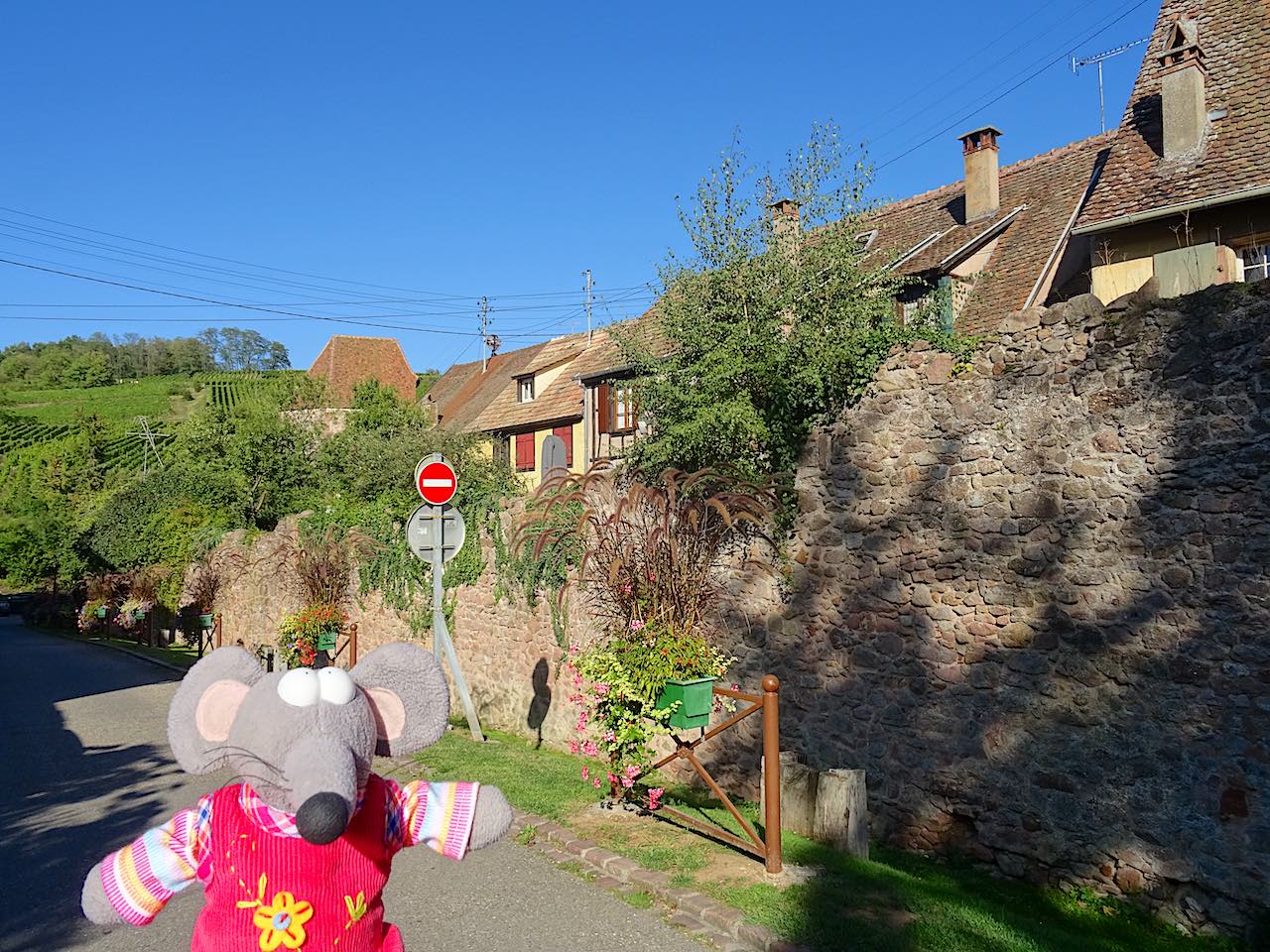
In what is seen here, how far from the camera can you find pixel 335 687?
113 inches

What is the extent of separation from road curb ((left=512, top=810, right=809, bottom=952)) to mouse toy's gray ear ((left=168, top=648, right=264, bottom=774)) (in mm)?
1778

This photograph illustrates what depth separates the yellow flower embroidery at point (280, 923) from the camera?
8.98 ft

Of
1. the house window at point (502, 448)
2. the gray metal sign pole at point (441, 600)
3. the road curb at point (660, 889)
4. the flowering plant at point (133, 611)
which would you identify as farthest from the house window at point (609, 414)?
the road curb at point (660, 889)

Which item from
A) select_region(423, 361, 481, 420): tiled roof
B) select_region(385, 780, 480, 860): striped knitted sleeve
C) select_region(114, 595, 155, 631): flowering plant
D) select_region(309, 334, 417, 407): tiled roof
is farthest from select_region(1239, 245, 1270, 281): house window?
select_region(309, 334, 417, 407): tiled roof

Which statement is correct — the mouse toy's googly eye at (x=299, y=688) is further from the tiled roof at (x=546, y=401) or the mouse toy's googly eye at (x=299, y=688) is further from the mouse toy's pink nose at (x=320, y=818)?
the tiled roof at (x=546, y=401)

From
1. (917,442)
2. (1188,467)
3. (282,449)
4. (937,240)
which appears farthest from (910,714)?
(282,449)

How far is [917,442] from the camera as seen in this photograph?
7.23 meters

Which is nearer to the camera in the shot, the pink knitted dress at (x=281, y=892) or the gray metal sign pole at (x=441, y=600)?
the pink knitted dress at (x=281, y=892)

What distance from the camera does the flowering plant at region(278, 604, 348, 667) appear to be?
1551 centimetres

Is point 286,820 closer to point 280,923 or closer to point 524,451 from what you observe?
point 280,923

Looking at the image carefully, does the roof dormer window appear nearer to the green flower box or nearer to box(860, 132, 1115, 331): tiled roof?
box(860, 132, 1115, 331): tiled roof

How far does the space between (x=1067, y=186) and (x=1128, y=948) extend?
16415 millimetres

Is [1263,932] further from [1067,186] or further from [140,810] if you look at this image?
[1067,186]

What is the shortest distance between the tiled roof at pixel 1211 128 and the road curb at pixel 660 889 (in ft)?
39.4
